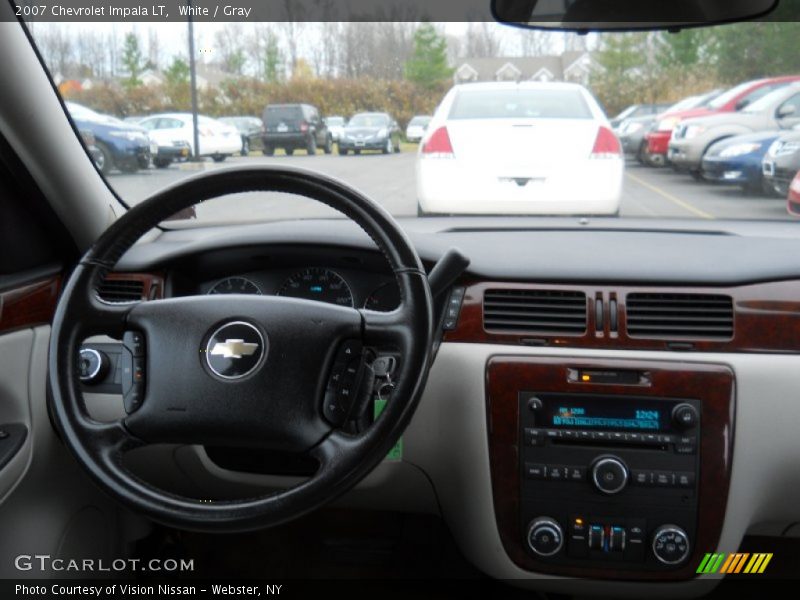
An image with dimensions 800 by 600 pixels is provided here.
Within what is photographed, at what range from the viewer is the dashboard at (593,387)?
2414 mm

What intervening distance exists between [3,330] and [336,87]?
1.36 m

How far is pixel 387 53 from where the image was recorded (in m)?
2.93

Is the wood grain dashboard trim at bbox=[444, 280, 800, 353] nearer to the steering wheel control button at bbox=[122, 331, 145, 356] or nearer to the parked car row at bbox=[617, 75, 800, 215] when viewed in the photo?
the parked car row at bbox=[617, 75, 800, 215]

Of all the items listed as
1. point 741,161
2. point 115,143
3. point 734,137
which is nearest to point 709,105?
point 734,137

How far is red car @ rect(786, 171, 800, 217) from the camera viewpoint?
9.65 feet

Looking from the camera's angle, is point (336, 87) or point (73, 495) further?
point (336, 87)

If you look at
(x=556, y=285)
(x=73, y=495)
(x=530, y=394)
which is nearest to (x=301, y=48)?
(x=556, y=285)

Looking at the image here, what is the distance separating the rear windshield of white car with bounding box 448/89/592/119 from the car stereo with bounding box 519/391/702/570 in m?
1.22

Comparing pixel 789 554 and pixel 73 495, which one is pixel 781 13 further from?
pixel 73 495

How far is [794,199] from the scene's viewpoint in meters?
2.98

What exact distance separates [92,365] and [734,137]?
280 cm

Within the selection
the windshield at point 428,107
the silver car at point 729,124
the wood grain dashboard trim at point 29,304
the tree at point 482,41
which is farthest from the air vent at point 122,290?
the silver car at point 729,124

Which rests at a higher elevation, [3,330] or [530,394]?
[3,330]

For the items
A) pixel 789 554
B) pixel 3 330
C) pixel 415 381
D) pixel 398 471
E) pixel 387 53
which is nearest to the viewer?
pixel 415 381
